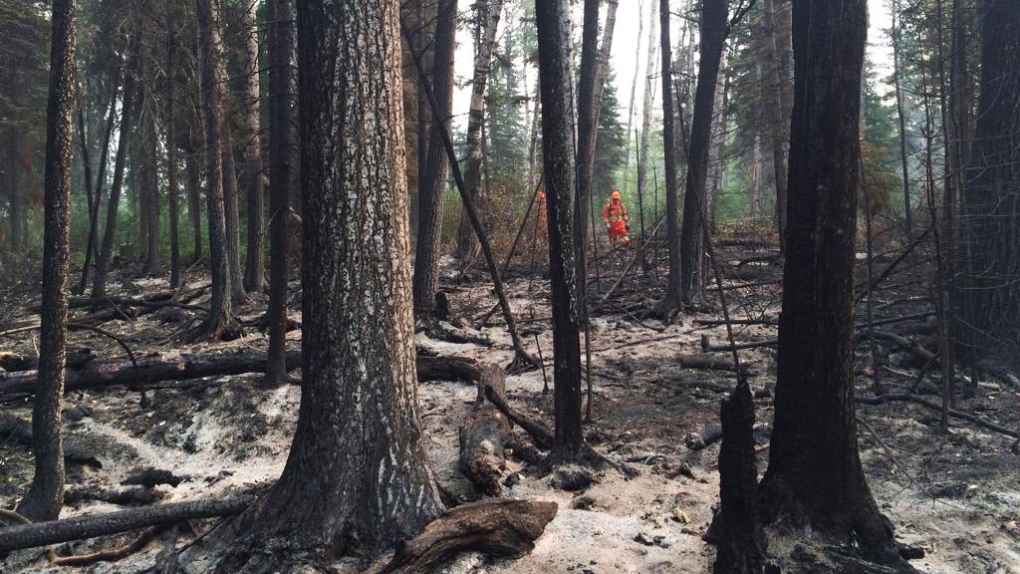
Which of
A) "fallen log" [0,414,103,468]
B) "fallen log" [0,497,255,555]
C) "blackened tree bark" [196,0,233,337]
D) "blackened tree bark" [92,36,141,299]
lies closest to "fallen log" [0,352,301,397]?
"fallen log" [0,414,103,468]

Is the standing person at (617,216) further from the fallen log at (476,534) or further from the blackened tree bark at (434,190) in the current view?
the fallen log at (476,534)

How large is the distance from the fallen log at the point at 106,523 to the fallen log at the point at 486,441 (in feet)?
5.12

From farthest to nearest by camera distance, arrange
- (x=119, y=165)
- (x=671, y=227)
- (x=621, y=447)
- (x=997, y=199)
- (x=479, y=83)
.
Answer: (x=119, y=165) < (x=479, y=83) < (x=671, y=227) < (x=997, y=199) < (x=621, y=447)

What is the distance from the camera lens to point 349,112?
415cm

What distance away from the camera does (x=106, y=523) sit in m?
4.35

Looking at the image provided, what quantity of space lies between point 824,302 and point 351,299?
2760 millimetres

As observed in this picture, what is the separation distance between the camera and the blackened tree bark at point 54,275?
5109mm

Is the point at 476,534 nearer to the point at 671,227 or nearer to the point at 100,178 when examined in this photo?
the point at 671,227

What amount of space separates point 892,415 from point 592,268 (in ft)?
32.1

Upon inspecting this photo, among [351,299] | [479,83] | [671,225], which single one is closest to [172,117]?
[479,83]

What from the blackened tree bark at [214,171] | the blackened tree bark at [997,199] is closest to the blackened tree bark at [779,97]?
the blackened tree bark at [997,199]

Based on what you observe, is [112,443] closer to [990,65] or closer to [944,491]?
[944,491]

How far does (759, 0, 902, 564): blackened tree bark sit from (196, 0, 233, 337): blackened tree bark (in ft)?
28.0

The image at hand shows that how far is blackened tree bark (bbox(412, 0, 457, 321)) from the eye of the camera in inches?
422
